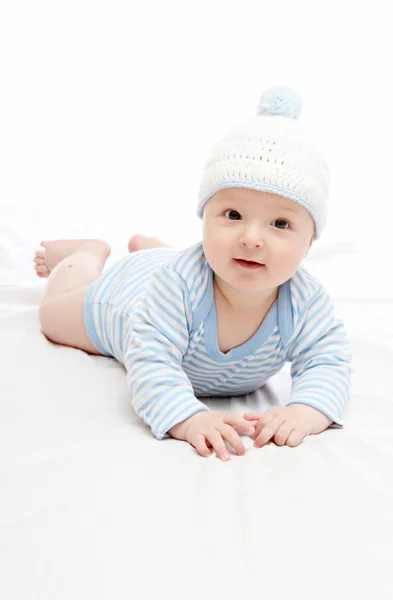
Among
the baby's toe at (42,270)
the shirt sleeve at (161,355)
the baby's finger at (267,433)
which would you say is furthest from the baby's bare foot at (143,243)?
the baby's finger at (267,433)

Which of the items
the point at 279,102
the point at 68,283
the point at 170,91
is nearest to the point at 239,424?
the point at 279,102

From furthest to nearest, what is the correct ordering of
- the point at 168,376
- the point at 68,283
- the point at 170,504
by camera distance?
the point at 68,283
the point at 168,376
the point at 170,504

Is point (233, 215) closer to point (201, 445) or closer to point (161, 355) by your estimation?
point (161, 355)

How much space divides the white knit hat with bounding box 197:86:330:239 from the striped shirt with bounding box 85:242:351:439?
13 centimetres

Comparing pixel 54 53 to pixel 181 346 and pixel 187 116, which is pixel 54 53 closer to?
pixel 187 116

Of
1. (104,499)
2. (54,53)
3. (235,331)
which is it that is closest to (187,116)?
(54,53)

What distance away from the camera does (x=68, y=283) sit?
158cm

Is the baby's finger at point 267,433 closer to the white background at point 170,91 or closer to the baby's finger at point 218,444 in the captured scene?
the baby's finger at point 218,444

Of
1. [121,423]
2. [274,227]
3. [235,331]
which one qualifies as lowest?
[121,423]

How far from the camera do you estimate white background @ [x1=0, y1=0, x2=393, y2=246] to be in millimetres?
2934

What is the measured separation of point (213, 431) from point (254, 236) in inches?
10.9

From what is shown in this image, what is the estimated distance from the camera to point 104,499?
0.85 metres

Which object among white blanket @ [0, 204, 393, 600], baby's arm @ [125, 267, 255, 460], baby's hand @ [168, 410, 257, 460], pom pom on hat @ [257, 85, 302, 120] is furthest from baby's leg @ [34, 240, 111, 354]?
pom pom on hat @ [257, 85, 302, 120]

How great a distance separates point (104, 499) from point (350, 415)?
0.48 metres
